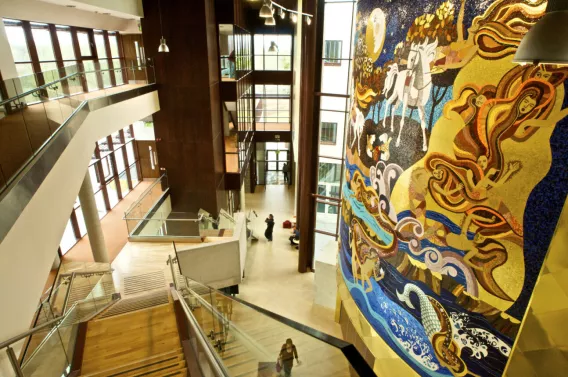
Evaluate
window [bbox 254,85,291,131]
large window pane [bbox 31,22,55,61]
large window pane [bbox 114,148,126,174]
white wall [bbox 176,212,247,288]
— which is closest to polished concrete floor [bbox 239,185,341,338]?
white wall [bbox 176,212,247,288]

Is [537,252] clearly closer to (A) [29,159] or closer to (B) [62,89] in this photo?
(A) [29,159]

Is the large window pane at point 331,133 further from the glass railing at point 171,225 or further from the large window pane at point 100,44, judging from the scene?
the large window pane at point 100,44

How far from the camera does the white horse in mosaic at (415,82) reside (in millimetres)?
4527

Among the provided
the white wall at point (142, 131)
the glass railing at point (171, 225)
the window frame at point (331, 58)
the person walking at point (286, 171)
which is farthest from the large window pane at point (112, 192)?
the person walking at point (286, 171)

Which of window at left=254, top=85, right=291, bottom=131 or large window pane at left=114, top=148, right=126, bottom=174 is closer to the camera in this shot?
large window pane at left=114, top=148, right=126, bottom=174

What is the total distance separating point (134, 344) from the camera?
609 cm

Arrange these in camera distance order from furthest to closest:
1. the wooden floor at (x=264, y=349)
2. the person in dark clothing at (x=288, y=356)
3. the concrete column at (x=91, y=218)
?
1. the concrete column at (x=91, y=218)
2. the person in dark clothing at (x=288, y=356)
3. the wooden floor at (x=264, y=349)

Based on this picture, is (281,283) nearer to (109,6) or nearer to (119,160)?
(119,160)

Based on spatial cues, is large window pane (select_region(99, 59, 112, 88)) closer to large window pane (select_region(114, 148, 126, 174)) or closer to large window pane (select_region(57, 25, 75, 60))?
large window pane (select_region(57, 25, 75, 60))

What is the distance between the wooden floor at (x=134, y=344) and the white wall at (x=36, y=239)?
133cm

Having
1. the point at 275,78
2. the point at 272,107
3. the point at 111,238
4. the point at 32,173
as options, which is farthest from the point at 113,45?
the point at 32,173

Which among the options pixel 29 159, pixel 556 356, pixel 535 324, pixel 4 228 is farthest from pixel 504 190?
pixel 29 159

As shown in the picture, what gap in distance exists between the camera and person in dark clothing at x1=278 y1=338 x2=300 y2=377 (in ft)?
13.7

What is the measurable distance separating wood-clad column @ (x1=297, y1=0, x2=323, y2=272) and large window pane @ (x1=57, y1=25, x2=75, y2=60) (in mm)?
9073
